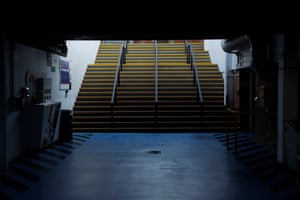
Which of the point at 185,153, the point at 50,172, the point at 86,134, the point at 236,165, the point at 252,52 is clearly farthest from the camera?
the point at 86,134

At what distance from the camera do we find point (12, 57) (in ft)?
20.0

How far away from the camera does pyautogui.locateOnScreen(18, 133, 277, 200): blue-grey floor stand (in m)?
4.45

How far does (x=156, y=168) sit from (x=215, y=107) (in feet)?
17.5

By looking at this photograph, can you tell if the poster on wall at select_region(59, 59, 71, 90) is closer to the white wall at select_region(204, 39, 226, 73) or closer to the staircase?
the staircase

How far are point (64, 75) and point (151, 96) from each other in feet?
9.51

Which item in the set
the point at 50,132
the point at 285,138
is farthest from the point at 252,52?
the point at 50,132

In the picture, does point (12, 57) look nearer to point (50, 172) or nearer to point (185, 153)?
point (50, 172)

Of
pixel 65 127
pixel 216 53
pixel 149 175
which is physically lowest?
pixel 149 175

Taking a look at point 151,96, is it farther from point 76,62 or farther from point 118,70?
point 76,62

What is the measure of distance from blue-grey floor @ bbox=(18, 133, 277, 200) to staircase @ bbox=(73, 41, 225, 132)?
208cm

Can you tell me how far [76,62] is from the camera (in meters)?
11.2

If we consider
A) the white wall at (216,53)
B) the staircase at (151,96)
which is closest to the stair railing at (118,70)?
the staircase at (151,96)

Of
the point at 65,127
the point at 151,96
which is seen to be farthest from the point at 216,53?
the point at 65,127

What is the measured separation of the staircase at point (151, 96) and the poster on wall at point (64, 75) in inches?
41.8
